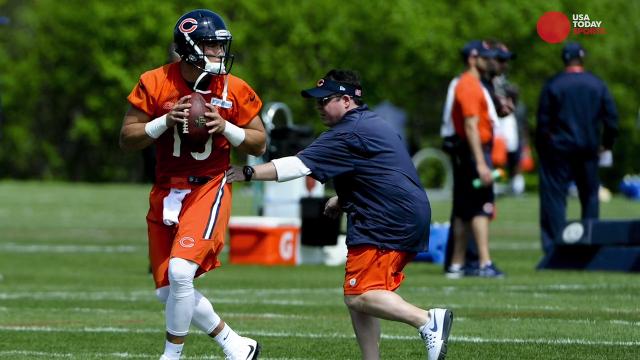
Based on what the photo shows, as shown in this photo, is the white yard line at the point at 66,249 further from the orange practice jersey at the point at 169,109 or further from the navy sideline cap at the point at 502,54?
the orange practice jersey at the point at 169,109

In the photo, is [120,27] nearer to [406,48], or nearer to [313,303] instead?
[406,48]

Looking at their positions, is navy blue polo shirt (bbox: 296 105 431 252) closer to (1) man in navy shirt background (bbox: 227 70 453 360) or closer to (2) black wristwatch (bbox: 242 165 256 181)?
(1) man in navy shirt background (bbox: 227 70 453 360)

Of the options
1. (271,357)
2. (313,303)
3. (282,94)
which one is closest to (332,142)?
(271,357)

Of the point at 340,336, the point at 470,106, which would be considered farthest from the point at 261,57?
the point at 340,336

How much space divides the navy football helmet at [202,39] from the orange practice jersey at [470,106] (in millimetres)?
6533

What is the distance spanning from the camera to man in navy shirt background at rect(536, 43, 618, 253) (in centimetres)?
1650

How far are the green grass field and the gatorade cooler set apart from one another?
421mm

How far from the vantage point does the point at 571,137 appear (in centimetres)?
1648

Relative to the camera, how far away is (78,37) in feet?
245

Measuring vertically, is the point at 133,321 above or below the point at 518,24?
above

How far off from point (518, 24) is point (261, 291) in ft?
170

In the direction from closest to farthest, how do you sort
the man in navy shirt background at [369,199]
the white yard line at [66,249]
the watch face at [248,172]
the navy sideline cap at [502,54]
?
the watch face at [248,172], the man in navy shirt background at [369,199], the navy sideline cap at [502,54], the white yard line at [66,249]

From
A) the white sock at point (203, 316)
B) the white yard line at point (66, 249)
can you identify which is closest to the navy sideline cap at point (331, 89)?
the white sock at point (203, 316)

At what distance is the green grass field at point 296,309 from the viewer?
964 cm
